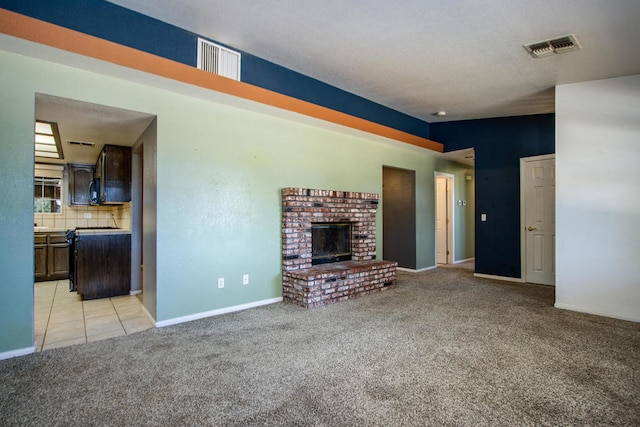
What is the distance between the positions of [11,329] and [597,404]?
13.2 ft

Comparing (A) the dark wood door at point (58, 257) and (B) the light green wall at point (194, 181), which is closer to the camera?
(B) the light green wall at point (194, 181)

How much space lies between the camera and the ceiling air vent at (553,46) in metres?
2.93

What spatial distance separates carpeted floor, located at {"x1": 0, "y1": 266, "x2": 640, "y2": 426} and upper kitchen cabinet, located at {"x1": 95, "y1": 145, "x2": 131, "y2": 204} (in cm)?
230

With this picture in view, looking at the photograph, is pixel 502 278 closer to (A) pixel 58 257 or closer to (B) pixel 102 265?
(B) pixel 102 265

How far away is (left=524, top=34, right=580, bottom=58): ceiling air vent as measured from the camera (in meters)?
2.93

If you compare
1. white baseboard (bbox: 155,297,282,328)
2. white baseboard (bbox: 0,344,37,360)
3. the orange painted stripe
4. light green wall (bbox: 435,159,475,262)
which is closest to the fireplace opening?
white baseboard (bbox: 155,297,282,328)

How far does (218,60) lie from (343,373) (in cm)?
308

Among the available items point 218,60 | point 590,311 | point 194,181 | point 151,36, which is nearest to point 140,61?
point 151,36

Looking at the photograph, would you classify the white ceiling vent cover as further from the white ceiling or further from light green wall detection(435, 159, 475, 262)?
light green wall detection(435, 159, 475, 262)

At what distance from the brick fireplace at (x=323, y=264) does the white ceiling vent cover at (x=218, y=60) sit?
146 centimetres

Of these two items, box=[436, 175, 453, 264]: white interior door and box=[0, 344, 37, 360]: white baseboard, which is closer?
box=[0, 344, 37, 360]: white baseboard

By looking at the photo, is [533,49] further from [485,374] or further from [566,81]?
→ [485,374]

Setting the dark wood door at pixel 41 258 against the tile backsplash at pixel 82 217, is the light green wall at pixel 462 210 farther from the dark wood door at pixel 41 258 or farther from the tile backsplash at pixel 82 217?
the dark wood door at pixel 41 258

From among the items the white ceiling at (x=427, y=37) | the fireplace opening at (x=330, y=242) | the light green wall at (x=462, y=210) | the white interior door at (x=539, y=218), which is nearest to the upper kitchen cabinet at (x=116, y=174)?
the white ceiling at (x=427, y=37)
